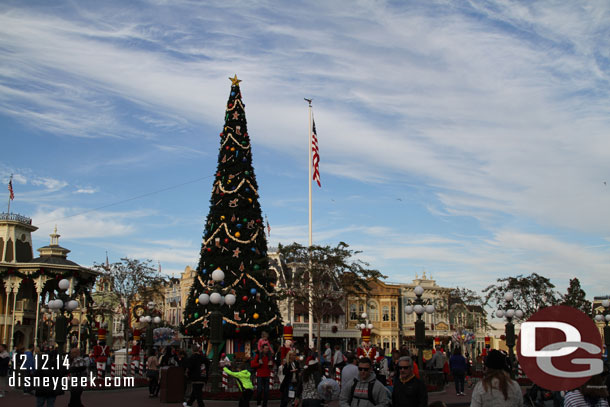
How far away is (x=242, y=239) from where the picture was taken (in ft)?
111

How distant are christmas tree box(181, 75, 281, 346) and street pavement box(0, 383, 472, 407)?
10823mm

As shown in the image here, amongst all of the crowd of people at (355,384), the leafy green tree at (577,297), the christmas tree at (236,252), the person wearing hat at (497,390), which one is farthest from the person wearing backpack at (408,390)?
the leafy green tree at (577,297)

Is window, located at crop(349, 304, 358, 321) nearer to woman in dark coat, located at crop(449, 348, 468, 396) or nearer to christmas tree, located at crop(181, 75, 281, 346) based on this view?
christmas tree, located at crop(181, 75, 281, 346)

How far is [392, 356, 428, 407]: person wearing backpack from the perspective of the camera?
717cm

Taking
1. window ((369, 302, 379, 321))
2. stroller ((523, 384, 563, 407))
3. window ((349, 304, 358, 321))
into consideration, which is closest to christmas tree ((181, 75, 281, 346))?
stroller ((523, 384, 563, 407))

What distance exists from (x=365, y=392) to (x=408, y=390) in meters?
0.52

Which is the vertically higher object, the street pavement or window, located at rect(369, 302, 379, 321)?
window, located at rect(369, 302, 379, 321)

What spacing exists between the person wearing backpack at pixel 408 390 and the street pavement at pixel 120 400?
36.4 ft

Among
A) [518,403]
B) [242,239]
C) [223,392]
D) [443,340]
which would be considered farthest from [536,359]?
[443,340]

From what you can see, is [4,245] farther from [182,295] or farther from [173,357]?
[173,357]

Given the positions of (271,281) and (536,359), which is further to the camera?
(271,281)

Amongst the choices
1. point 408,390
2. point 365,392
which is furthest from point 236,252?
point 408,390

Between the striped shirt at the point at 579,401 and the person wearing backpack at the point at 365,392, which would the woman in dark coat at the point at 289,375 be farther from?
the striped shirt at the point at 579,401

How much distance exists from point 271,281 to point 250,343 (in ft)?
11.9
